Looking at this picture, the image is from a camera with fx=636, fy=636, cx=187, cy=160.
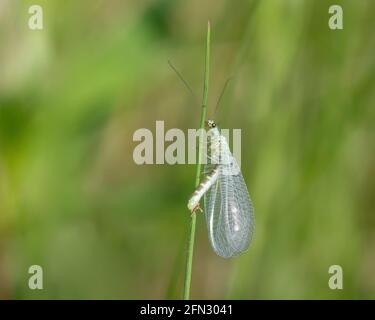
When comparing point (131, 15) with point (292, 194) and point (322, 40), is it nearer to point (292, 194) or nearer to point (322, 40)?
point (322, 40)

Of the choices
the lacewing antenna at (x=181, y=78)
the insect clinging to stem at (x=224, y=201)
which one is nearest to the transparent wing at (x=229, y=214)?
the insect clinging to stem at (x=224, y=201)

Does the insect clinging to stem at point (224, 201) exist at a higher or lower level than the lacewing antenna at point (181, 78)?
lower

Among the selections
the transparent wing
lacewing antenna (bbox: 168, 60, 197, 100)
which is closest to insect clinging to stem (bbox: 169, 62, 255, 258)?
the transparent wing

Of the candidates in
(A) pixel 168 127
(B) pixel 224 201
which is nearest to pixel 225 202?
(B) pixel 224 201

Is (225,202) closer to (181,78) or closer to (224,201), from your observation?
(224,201)

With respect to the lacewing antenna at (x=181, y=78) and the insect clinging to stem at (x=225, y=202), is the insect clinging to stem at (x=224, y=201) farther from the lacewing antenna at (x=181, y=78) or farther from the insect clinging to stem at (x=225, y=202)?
the lacewing antenna at (x=181, y=78)

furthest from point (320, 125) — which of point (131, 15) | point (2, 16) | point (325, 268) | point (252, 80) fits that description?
point (2, 16)

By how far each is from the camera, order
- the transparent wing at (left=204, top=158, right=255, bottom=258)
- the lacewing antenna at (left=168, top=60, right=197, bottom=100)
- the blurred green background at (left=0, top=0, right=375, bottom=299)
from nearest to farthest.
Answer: the transparent wing at (left=204, top=158, right=255, bottom=258) → the blurred green background at (left=0, top=0, right=375, bottom=299) → the lacewing antenna at (left=168, top=60, right=197, bottom=100)

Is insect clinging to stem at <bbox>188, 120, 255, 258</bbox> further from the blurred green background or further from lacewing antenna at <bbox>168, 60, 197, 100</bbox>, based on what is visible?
lacewing antenna at <bbox>168, 60, 197, 100</bbox>
